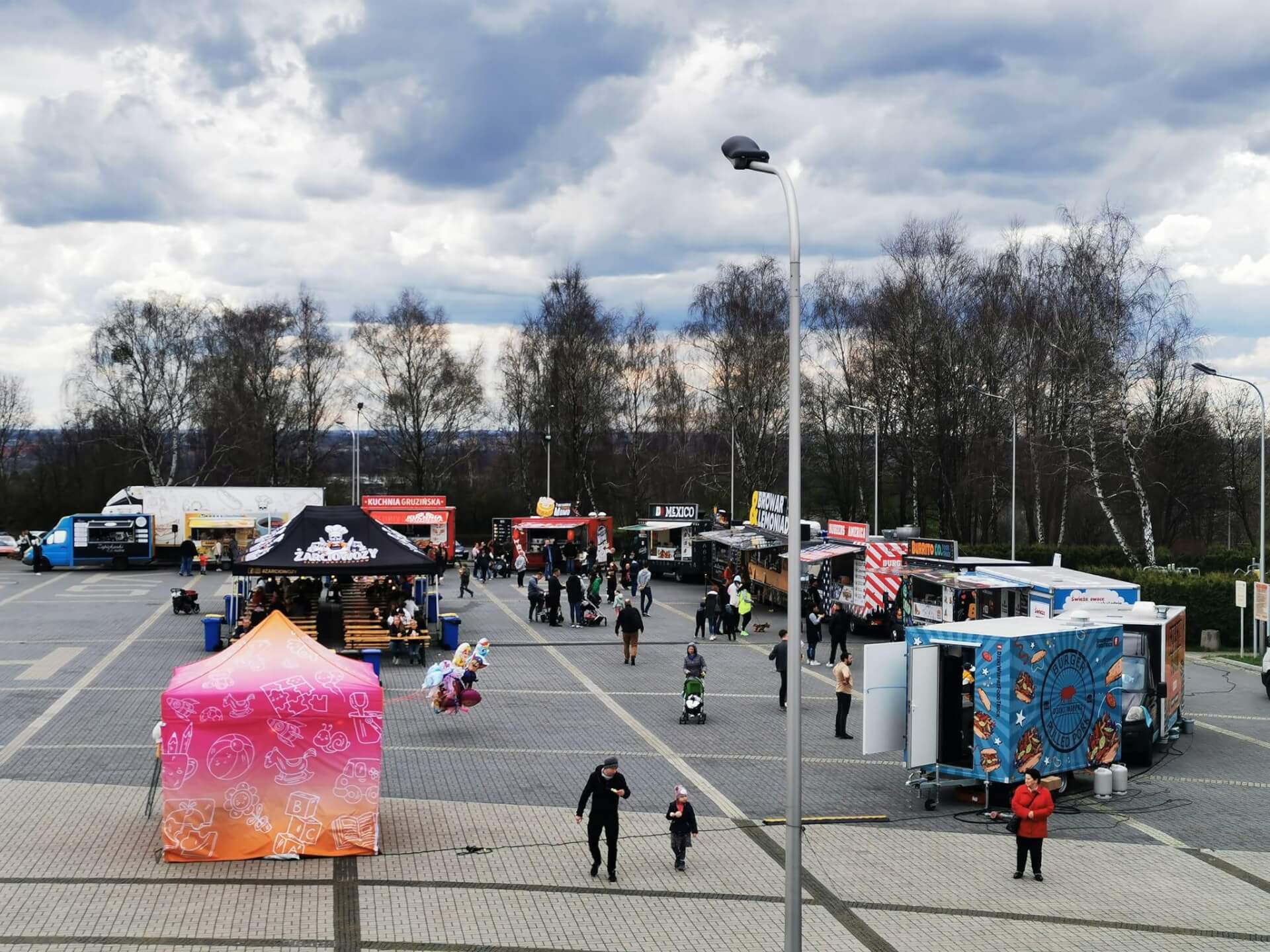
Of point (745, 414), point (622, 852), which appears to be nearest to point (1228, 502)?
point (745, 414)

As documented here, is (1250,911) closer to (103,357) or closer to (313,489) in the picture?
(313,489)

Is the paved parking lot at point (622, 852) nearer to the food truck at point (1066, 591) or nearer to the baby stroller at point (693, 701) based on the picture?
the baby stroller at point (693, 701)

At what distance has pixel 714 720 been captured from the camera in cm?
2131

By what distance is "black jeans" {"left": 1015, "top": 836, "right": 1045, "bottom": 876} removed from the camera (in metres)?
13.0

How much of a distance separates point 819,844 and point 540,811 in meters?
3.35

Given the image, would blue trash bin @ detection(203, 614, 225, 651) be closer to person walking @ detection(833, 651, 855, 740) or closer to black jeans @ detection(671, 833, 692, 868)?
person walking @ detection(833, 651, 855, 740)

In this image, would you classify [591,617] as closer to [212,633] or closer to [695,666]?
[212,633]

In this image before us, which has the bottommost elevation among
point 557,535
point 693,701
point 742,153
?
point 693,701

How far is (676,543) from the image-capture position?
51281 mm

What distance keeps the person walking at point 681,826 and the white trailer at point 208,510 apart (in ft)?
136

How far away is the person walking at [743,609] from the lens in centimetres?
3294

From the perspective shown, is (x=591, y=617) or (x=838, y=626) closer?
(x=838, y=626)

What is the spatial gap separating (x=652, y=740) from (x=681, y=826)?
6.64 metres

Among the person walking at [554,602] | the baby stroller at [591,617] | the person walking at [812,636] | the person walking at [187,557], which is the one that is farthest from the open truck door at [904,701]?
the person walking at [187,557]
